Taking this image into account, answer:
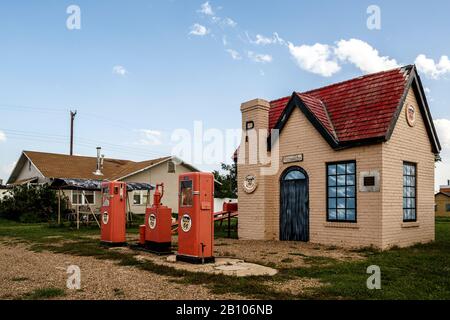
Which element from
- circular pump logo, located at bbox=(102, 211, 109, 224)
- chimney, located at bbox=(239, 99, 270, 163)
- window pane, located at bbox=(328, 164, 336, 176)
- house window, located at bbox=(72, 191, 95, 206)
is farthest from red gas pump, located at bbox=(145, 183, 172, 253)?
house window, located at bbox=(72, 191, 95, 206)

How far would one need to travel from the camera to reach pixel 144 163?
35.4 m

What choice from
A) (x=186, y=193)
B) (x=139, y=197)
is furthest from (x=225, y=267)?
(x=139, y=197)

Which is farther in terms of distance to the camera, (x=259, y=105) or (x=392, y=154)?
(x=259, y=105)

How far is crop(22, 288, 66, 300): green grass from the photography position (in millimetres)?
6420

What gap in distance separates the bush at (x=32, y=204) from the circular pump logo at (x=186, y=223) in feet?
64.8

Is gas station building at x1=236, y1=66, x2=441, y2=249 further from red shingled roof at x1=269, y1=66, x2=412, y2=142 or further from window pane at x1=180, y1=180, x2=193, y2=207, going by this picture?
window pane at x1=180, y1=180, x2=193, y2=207

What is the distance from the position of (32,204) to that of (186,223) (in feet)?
69.0

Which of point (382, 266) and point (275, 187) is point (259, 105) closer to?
point (275, 187)
